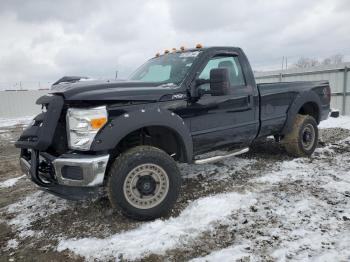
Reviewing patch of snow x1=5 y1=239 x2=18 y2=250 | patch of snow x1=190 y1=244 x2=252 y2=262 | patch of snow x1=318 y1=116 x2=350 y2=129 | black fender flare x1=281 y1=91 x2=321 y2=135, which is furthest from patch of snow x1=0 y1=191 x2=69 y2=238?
patch of snow x1=318 y1=116 x2=350 y2=129

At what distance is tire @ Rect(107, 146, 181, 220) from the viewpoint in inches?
140

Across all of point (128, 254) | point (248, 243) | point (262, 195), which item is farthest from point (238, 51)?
point (128, 254)

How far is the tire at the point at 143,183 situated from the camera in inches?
140

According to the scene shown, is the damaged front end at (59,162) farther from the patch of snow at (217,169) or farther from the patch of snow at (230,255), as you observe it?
the patch of snow at (217,169)

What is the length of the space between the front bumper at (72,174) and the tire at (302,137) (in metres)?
3.75

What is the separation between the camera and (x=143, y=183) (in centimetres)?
371

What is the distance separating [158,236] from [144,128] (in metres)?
1.26

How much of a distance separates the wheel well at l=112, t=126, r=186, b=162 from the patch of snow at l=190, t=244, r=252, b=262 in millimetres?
1389

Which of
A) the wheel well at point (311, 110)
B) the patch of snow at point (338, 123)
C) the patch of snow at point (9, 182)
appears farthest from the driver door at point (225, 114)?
the patch of snow at point (338, 123)

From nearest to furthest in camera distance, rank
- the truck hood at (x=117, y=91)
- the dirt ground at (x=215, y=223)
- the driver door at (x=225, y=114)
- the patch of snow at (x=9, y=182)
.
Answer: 1. the dirt ground at (x=215, y=223)
2. the truck hood at (x=117, y=91)
3. the driver door at (x=225, y=114)
4. the patch of snow at (x=9, y=182)

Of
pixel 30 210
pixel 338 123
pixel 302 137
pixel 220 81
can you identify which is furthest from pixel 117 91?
pixel 338 123

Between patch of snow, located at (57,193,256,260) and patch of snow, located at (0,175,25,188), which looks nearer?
patch of snow, located at (57,193,256,260)

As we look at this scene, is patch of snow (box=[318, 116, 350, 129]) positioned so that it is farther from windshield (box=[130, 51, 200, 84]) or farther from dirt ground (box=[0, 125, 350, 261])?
windshield (box=[130, 51, 200, 84])

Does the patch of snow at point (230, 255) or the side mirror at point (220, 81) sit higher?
the side mirror at point (220, 81)
